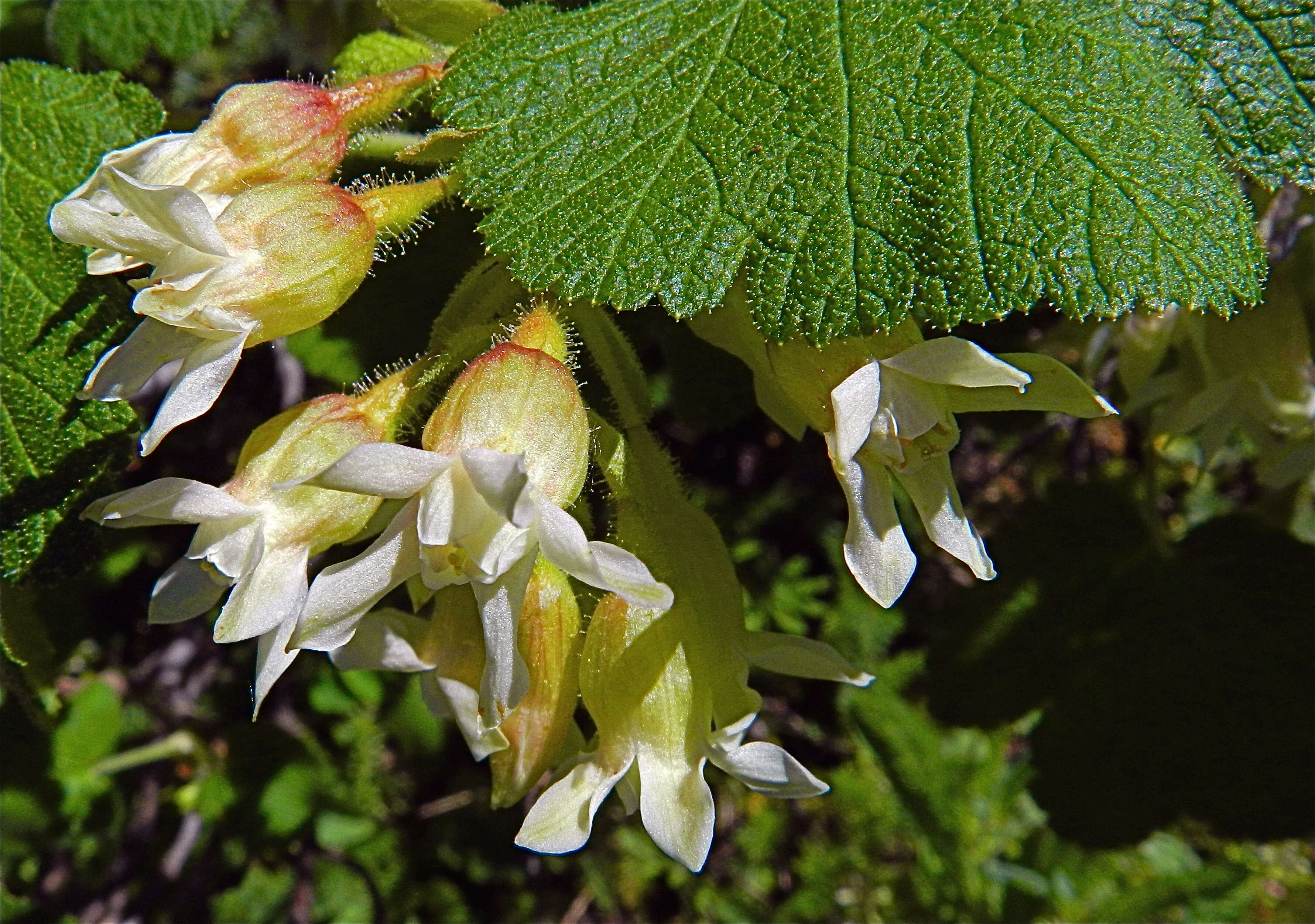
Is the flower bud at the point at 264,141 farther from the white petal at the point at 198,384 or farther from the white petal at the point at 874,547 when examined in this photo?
the white petal at the point at 874,547

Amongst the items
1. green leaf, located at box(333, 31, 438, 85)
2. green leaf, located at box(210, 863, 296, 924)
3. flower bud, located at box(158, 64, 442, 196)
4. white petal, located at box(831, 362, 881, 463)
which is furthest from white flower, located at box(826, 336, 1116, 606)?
green leaf, located at box(210, 863, 296, 924)

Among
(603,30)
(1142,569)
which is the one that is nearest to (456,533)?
(603,30)

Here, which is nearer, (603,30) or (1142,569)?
(603,30)

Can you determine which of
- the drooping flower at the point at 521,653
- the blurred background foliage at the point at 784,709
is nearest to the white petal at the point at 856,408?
the drooping flower at the point at 521,653

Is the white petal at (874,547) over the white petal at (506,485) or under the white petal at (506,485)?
under

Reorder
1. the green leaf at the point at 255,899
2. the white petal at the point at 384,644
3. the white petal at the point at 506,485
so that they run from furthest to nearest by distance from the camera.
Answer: the green leaf at the point at 255,899, the white petal at the point at 384,644, the white petal at the point at 506,485

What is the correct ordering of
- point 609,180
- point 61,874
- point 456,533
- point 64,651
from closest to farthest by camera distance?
point 456,533 < point 609,180 < point 64,651 < point 61,874

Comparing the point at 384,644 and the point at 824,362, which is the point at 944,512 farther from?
the point at 384,644

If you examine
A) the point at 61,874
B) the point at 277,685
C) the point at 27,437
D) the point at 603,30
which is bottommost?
the point at 61,874

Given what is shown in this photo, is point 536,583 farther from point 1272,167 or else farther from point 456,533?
point 1272,167
